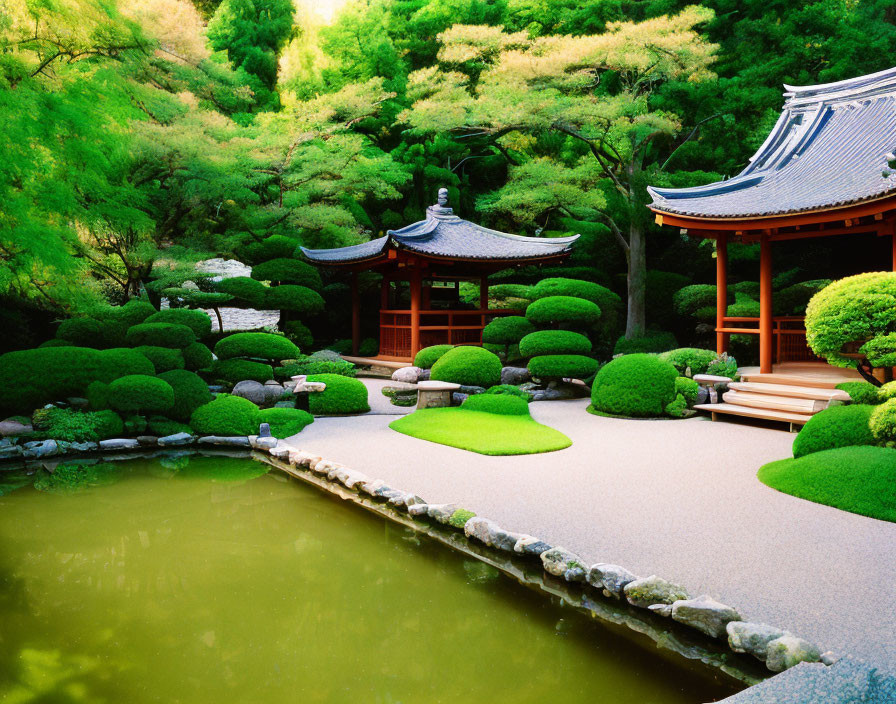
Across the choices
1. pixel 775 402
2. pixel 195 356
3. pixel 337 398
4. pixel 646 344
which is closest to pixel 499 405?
pixel 337 398

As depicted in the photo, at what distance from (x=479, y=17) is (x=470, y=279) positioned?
11998 mm

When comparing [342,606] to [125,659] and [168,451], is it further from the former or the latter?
[168,451]

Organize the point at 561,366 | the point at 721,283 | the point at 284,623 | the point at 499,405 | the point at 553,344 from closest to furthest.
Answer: the point at 284,623
the point at 499,405
the point at 721,283
the point at 561,366
the point at 553,344

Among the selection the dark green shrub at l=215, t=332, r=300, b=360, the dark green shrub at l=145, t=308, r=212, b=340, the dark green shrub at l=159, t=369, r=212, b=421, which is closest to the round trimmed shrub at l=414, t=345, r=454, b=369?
the dark green shrub at l=215, t=332, r=300, b=360

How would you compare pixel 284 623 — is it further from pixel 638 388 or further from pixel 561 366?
pixel 561 366

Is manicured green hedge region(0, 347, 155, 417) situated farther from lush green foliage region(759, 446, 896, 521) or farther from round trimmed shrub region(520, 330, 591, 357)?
lush green foliage region(759, 446, 896, 521)

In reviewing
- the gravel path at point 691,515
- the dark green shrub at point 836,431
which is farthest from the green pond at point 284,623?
the dark green shrub at point 836,431

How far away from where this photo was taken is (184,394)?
30.6ft

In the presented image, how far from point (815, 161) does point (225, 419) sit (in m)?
11.7

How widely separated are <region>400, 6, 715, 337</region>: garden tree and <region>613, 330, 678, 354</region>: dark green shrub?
48 cm

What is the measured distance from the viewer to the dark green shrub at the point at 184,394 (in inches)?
367

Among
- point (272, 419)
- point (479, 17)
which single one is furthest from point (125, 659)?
point (479, 17)

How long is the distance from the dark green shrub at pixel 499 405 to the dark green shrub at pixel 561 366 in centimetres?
261

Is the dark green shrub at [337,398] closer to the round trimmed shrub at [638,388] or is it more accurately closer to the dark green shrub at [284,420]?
the dark green shrub at [284,420]
